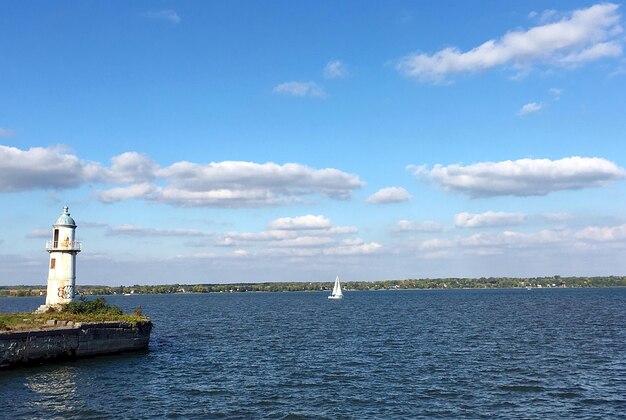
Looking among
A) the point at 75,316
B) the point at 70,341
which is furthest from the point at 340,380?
the point at 75,316

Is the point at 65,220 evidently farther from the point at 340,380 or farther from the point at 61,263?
the point at 340,380

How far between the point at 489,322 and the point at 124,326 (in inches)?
2601

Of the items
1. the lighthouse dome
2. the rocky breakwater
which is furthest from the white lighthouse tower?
the rocky breakwater

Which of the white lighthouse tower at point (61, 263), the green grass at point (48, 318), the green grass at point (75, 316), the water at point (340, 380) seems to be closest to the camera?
the water at point (340, 380)

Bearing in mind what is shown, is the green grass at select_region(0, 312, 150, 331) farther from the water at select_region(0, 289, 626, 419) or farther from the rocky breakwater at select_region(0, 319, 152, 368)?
the water at select_region(0, 289, 626, 419)

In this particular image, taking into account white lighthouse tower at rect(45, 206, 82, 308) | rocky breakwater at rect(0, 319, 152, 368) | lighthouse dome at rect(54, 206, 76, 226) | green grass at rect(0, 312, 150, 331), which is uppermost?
lighthouse dome at rect(54, 206, 76, 226)

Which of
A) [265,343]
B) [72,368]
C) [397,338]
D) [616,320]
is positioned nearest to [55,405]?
[72,368]

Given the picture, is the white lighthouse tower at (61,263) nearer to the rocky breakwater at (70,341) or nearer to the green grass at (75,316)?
the green grass at (75,316)

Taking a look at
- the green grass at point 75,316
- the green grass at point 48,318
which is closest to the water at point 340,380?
the green grass at point 48,318

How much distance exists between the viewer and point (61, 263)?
6238 centimetres

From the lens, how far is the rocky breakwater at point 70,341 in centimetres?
4572

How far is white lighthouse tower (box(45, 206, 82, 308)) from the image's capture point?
62.3 meters

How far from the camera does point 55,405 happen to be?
35594 millimetres

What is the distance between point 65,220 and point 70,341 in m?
18.1
